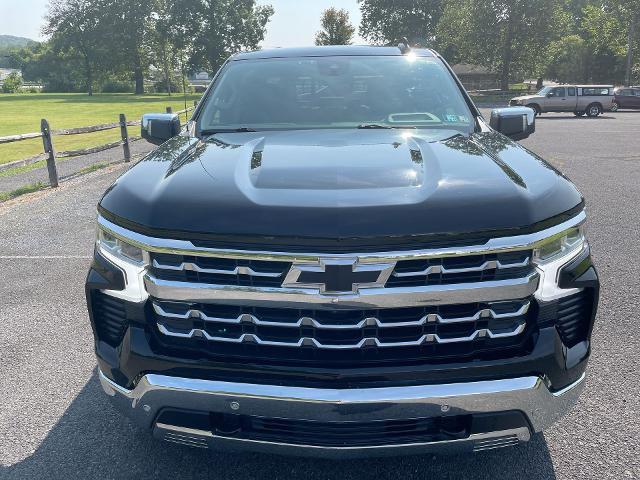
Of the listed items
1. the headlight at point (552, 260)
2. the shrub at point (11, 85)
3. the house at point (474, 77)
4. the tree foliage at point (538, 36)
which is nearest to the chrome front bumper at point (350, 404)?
the headlight at point (552, 260)

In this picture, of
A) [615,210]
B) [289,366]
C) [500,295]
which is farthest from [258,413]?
[615,210]

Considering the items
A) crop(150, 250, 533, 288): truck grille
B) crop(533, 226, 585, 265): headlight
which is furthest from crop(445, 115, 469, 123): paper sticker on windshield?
crop(150, 250, 533, 288): truck grille

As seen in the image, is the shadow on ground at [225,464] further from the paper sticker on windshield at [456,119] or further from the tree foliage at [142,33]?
the tree foliage at [142,33]

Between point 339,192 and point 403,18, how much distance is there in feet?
236

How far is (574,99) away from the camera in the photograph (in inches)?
1152

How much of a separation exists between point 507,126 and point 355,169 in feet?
6.19

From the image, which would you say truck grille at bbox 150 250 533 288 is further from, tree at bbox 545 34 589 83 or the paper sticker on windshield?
tree at bbox 545 34 589 83

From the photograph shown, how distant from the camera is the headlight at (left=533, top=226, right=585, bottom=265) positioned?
1946mm

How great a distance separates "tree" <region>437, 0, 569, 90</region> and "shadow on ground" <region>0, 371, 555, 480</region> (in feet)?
165

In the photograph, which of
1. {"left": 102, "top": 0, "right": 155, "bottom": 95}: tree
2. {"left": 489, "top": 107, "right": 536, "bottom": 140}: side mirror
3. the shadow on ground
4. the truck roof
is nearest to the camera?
the shadow on ground

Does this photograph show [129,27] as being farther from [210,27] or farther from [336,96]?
[336,96]

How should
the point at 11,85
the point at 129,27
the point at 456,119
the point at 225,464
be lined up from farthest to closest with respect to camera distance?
the point at 11,85 < the point at 129,27 < the point at 456,119 < the point at 225,464

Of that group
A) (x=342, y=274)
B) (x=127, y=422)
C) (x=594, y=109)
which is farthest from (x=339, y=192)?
(x=594, y=109)

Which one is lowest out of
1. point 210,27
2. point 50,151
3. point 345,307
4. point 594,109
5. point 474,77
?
point 594,109
